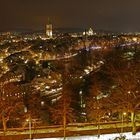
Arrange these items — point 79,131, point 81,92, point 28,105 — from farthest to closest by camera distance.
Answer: point 81,92
point 28,105
point 79,131

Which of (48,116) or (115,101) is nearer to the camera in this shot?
(115,101)

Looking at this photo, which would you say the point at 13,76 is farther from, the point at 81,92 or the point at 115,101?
the point at 115,101

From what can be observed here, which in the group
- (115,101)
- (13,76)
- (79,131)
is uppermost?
(13,76)

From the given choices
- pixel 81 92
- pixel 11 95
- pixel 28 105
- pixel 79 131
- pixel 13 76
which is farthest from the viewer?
pixel 13 76

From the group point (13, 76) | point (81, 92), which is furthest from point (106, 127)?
point (13, 76)

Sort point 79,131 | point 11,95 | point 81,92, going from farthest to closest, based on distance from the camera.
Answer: point 81,92 → point 11,95 → point 79,131

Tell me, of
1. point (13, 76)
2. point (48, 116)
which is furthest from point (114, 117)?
point (13, 76)

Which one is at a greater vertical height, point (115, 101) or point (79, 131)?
point (115, 101)

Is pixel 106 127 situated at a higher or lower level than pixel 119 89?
lower

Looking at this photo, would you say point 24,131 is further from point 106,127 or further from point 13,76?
point 13,76
